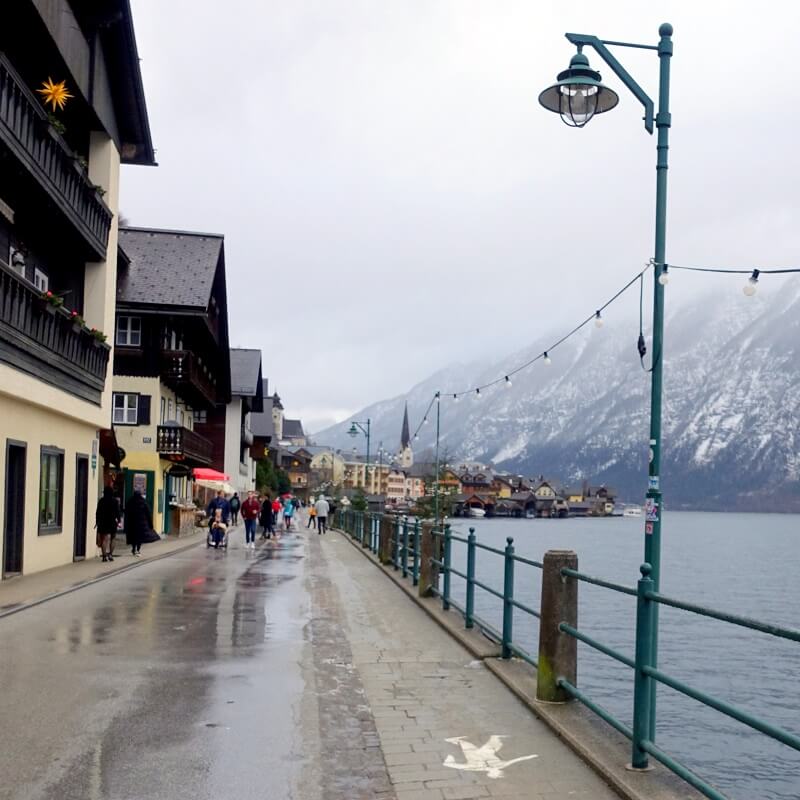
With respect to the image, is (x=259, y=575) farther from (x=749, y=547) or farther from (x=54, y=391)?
(x=749, y=547)

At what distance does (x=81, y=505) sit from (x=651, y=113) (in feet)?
54.7

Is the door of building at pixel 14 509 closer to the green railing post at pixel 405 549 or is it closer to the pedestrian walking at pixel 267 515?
the green railing post at pixel 405 549

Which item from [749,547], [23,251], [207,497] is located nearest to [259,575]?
[23,251]

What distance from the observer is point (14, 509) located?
58.4ft

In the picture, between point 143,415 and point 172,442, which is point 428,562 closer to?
point 172,442

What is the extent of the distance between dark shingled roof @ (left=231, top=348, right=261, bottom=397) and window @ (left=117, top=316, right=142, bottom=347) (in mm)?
27461

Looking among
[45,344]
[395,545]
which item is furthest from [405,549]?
[45,344]

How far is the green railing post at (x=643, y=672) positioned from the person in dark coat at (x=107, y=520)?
1778 centimetres

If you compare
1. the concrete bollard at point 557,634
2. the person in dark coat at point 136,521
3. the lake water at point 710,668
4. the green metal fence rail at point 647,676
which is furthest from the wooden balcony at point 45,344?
the concrete bollard at point 557,634

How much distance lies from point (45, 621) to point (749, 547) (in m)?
87.6

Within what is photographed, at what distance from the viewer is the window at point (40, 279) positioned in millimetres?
20797

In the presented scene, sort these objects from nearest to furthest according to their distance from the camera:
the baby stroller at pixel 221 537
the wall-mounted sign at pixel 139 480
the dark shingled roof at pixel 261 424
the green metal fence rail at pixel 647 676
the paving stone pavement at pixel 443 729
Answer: the green metal fence rail at pixel 647 676 < the paving stone pavement at pixel 443 729 < the baby stroller at pixel 221 537 < the wall-mounted sign at pixel 139 480 < the dark shingled roof at pixel 261 424

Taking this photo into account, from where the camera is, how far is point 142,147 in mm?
25609

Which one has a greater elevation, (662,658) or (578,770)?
(578,770)
